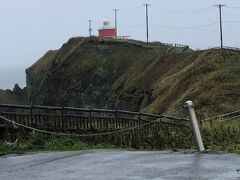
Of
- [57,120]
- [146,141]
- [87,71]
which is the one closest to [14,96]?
[87,71]

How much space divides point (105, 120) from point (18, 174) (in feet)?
27.3

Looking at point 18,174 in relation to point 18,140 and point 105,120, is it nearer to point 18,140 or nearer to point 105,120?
point 18,140

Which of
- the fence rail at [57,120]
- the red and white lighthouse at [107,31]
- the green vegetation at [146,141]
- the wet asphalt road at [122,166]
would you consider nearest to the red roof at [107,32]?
the red and white lighthouse at [107,31]

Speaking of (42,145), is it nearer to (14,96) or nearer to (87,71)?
(87,71)

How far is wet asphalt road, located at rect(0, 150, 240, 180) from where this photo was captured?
684 cm

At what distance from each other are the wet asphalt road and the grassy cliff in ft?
79.3

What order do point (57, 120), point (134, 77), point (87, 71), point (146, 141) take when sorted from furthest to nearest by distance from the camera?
1. point (87, 71)
2. point (134, 77)
3. point (146, 141)
4. point (57, 120)

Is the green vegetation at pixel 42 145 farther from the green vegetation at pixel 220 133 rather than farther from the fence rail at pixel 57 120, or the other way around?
the green vegetation at pixel 220 133

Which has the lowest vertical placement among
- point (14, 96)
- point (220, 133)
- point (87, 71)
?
point (14, 96)

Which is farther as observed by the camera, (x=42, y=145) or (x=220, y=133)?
(x=220, y=133)

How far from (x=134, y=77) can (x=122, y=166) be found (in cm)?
5495

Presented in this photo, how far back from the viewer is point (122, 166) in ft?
25.7

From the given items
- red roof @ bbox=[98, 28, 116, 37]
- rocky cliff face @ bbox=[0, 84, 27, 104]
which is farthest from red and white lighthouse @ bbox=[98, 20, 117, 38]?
rocky cliff face @ bbox=[0, 84, 27, 104]

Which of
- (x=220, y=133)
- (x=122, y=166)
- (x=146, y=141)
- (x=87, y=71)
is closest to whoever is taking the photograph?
(x=122, y=166)
